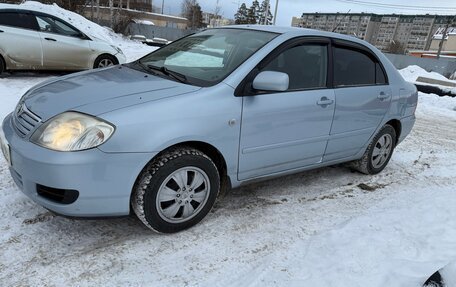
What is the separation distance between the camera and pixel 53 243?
285 centimetres

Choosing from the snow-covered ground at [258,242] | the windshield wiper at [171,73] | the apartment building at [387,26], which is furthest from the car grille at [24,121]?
the apartment building at [387,26]

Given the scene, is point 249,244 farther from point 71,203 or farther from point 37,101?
point 37,101

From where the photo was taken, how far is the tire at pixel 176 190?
2.84m

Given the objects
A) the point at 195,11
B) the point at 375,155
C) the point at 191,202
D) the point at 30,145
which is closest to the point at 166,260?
the point at 191,202

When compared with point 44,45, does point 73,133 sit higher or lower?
higher

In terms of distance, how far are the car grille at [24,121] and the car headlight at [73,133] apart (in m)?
0.12

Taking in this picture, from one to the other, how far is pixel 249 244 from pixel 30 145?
5.65 feet

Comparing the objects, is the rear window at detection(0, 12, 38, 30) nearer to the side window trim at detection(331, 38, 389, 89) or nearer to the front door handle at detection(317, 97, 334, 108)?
the side window trim at detection(331, 38, 389, 89)

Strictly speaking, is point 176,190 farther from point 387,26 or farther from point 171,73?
point 387,26

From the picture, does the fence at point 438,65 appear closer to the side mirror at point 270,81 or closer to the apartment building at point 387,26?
the side mirror at point 270,81

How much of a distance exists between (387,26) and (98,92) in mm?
94268

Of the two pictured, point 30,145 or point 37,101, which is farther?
point 37,101

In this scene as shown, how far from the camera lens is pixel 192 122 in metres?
2.90

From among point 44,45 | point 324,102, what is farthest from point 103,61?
point 324,102
